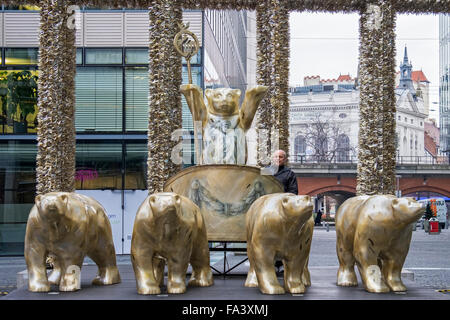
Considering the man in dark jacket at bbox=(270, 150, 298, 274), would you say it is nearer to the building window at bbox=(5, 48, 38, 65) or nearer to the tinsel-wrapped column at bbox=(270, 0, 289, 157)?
the tinsel-wrapped column at bbox=(270, 0, 289, 157)

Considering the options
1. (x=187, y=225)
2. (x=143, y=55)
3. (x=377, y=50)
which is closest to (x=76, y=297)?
(x=187, y=225)

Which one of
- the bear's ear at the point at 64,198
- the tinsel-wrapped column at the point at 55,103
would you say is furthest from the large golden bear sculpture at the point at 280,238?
the tinsel-wrapped column at the point at 55,103

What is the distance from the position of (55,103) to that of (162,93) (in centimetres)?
184

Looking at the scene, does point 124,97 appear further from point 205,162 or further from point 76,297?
point 76,297

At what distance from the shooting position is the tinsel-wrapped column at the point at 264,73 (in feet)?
36.6

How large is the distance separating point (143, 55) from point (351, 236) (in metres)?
11.5

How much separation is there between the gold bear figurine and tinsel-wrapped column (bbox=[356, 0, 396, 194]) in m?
2.95

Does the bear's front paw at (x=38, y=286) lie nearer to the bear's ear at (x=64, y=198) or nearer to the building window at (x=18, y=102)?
the bear's ear at (x=64, y=198)

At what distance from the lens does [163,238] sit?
5.73 meters

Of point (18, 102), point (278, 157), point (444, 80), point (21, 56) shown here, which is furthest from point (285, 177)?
point (444, 80)

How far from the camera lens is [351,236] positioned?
645 centimetres

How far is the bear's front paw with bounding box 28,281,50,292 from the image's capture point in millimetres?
6073

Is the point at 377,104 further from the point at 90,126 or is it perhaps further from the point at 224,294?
the point at 90,126
